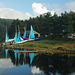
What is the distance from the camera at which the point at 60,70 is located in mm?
27391

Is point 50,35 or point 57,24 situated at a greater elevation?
point 57,24

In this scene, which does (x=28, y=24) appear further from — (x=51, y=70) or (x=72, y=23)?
(x=51, y=70)

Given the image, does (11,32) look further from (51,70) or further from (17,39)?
(51,70)

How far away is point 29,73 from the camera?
26266 millimetres

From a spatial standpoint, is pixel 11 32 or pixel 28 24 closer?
pixel 11 32

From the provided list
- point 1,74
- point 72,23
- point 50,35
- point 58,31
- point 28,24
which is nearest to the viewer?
point 1,74

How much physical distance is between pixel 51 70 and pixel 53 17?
59004 millimetres

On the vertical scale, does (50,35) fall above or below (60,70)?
above

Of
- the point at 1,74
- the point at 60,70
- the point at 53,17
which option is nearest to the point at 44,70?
the point at 60,70

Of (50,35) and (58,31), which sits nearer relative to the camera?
(58,31)

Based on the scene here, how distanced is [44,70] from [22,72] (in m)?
4.40

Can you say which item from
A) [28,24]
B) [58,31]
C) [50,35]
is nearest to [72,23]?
[58,31]

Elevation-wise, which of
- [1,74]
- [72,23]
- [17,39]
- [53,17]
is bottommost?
[1,74]

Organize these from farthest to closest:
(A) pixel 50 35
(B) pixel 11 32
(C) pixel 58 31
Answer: (B) pixel 11 32 < (A) pixel 50 35 < (C) pixel 58 31
